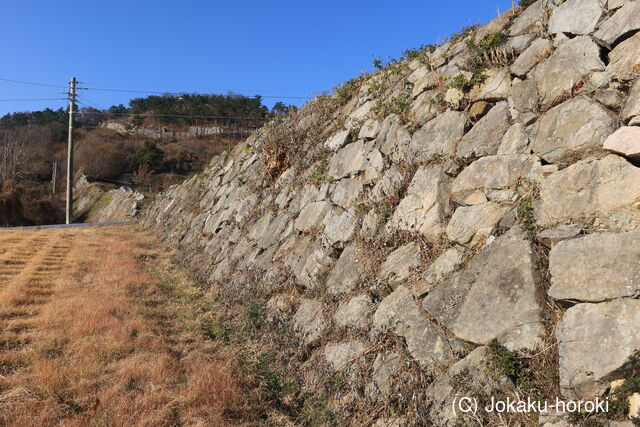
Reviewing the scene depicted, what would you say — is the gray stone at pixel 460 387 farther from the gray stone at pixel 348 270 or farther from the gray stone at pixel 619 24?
the gray stone at pixel 619 24

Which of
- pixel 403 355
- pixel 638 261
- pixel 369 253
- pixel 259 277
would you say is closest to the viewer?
pixel 638 261

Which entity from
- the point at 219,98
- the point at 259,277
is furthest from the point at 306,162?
the point at 219,98

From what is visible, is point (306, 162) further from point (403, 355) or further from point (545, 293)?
point (545, 293)

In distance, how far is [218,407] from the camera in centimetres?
451

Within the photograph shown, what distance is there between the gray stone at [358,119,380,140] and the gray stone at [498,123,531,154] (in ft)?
10.8

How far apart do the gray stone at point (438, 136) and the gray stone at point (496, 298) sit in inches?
90.0

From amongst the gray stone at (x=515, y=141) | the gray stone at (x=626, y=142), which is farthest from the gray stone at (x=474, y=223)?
the gray stone at (x=626, y=142)

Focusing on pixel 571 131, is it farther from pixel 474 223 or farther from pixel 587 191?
pixel 474 223

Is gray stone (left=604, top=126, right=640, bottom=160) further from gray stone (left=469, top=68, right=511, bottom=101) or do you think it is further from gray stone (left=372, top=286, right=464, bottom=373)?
gray stone (left=372, top=286, right=464, bottom=373)

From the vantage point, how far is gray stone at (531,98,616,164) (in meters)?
4.05

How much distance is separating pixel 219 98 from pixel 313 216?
205 ft

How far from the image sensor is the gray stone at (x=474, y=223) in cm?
451

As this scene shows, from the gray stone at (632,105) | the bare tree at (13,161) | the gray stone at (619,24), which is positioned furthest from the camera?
the bare tree at (13,161)

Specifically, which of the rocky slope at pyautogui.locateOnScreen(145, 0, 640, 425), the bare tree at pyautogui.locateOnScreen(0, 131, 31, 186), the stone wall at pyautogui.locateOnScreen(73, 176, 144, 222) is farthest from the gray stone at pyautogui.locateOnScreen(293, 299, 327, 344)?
the bare tree at pyautogui.locateOnScreen(0, 131, 31, 186)
